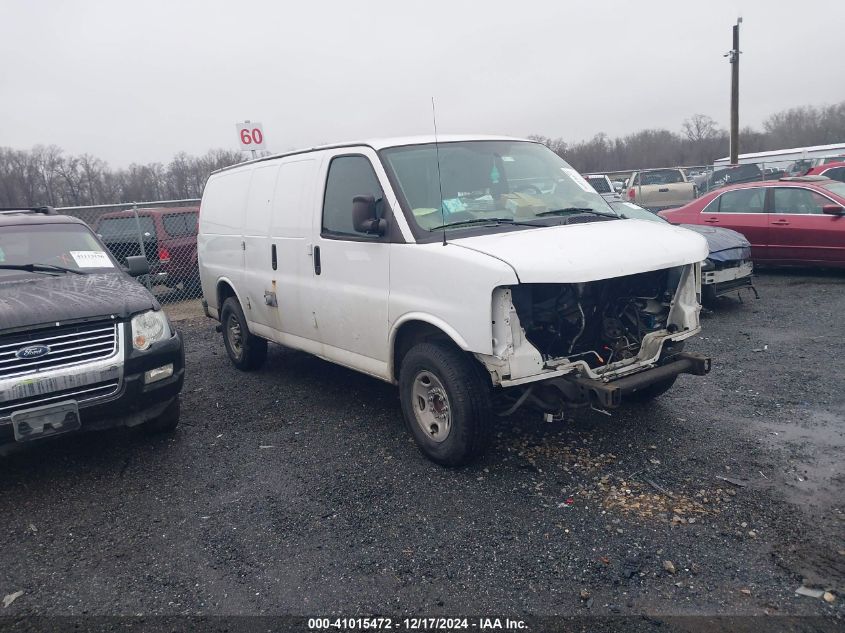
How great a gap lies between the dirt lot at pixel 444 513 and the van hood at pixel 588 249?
1.30m

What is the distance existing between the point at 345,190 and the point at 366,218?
71 cm

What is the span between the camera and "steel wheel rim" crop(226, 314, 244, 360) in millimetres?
7074

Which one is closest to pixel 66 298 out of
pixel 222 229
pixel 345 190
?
pixel 345 190

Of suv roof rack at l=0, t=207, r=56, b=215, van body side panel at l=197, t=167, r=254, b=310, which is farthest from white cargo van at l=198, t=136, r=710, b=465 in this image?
suv roof rack at l=0, t=207, r=56, b=215

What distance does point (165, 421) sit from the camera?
5.17 meters

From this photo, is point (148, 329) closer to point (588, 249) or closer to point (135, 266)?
point (135, 266)

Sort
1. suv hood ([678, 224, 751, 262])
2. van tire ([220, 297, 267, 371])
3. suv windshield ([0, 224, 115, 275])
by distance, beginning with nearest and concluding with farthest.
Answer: suv windshield ([0, 224, 115, 275]), van tire ([220, 297, 267, 371]), suv hood ([678, 224, 751, 262])

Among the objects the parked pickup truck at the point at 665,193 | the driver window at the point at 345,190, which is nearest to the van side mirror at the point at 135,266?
the driver window at the point at 345,190

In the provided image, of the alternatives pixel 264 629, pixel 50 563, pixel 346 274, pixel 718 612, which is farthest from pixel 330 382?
pixel 718 612

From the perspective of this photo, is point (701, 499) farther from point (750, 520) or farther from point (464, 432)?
point (464, 432)

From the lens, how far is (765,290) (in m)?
9.75

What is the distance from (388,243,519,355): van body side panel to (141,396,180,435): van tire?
6.33 ft

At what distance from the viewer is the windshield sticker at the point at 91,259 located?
220 inches

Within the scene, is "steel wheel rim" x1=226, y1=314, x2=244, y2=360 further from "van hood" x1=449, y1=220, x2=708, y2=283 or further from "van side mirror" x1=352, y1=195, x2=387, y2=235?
"van hood" x1=449, y1=220, x2=708, y2=283
